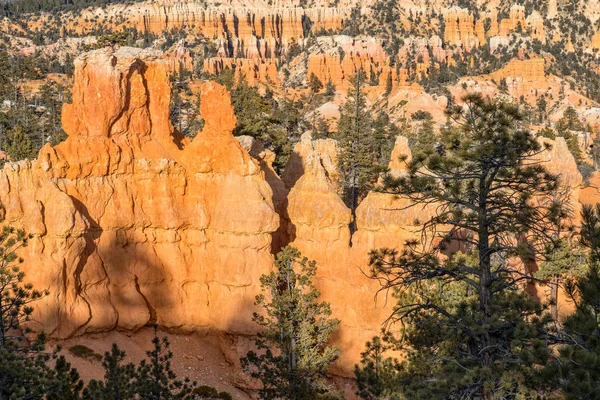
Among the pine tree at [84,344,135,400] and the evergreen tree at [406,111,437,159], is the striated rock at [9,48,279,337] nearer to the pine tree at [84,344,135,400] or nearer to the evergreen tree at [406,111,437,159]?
the pine tree at [84,344,135,400]

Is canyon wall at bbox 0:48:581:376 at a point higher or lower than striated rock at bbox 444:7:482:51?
higher

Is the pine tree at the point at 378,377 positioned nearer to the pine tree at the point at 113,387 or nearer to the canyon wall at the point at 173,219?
the canyon wall at the point at 173,219

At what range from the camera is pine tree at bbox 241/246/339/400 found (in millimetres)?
18375

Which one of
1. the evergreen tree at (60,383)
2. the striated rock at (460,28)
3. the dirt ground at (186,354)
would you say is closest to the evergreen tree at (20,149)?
the dirt ground at (186,354)

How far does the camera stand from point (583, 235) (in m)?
10.2

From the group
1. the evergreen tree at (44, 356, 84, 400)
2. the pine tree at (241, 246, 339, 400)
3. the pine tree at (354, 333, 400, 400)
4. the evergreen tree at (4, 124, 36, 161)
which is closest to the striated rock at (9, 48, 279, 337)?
the pine tree at (241, 246, 339, 400)

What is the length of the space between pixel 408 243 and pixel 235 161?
35.0ft

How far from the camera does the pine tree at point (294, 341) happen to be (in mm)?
18375

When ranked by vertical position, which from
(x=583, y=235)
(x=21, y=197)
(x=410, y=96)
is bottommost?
(x=410, y=96)

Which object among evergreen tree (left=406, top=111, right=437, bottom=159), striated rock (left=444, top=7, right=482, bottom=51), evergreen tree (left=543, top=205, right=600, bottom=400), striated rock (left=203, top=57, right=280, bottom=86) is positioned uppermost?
evergreen tree (left=543, top=205, right=600, bottom=400)

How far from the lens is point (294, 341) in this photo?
18.9 meters

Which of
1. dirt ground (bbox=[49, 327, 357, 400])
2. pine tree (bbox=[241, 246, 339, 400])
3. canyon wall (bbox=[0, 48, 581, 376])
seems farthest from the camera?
canyon wall (bbox=[0, 48, 581, 376])

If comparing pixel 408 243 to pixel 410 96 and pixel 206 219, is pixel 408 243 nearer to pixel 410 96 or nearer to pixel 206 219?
pixel 206 219

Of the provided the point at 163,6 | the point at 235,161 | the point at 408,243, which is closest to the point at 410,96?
the point at 235,161
